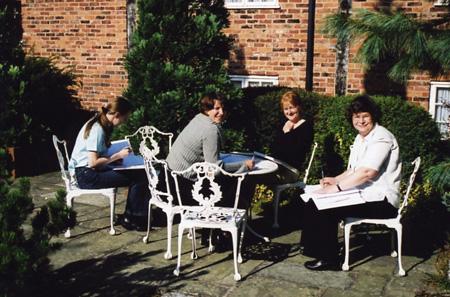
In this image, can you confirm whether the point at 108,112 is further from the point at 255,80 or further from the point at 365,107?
the point at 255,80

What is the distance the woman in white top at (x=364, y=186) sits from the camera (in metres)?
4.80

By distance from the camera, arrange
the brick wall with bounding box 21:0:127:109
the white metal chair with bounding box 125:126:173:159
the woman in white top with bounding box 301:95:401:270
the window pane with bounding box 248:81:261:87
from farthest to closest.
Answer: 1. the brick wall with bounding box 21:0:127:109
2. the window pane with bounding box 248:81:261:87
3. the white metal chair with bounding box 125:126:173:159
4. the woman in white top with bounding box 301:95:401:270

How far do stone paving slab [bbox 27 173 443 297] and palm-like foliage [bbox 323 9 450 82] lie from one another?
179 centimetres

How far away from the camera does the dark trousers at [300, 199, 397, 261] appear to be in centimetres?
494

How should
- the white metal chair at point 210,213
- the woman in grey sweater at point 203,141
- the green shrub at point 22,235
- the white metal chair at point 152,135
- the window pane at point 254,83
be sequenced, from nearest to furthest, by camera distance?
the green shrub at point 22,235
the white metal chair at point 210,213
the woman in grey sweater at point 203,141
the white metal chair at point 152,135
the window pane at point 254,83

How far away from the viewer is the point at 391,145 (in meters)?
4.84

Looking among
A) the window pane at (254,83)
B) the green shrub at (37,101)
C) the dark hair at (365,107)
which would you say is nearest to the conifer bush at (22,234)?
the dark hair at (365,107)

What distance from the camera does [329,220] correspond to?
4.96 metres

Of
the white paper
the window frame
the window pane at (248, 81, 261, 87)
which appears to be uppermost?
the window frame

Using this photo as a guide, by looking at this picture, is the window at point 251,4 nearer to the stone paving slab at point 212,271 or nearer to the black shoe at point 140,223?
the stone paving slab at point 212,271

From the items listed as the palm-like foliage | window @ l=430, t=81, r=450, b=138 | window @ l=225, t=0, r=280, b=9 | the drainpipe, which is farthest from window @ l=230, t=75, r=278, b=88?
the palm-like foliage

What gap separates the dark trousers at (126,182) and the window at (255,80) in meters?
4.16

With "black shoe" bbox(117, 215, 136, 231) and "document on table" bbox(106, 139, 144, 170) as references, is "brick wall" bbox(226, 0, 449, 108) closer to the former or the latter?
"document on table" bbox(106, 139, 144, 170)

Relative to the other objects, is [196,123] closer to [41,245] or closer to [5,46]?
[41,245]
